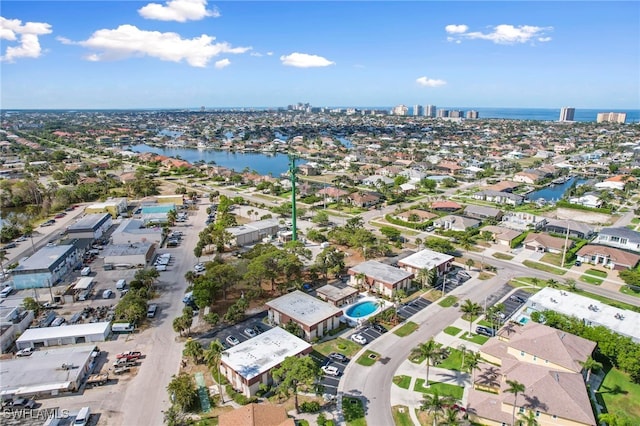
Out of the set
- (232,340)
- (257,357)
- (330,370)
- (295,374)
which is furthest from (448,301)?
(232,340)

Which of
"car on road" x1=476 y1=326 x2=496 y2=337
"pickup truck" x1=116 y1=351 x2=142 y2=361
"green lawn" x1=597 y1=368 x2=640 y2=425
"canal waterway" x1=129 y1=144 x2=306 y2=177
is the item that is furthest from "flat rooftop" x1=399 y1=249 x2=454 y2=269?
"canal waterway" x1=129 y1=144 x2=306 y2=177

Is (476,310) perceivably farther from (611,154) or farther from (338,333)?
(611,154)

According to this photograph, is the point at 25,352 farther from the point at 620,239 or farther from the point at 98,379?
the point at 620,239

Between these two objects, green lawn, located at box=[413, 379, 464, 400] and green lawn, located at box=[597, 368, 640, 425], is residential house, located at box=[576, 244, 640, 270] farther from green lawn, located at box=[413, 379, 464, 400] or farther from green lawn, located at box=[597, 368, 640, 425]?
green lawn, located at box=[413, 379, 464, 400]

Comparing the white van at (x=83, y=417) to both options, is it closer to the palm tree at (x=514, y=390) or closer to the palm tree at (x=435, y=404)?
the palm tree at (x=435, y=404)

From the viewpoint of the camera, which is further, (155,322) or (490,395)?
(155,322)

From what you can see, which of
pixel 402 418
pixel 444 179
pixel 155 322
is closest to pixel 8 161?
pixel 155 322
